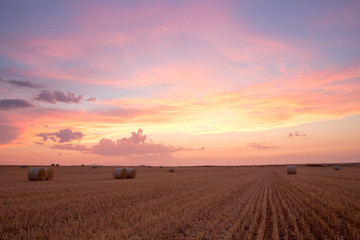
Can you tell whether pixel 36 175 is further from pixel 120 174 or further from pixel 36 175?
pixel 120 174

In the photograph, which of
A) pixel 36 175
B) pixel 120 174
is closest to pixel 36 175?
pixel 36 175

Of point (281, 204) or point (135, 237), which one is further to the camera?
point (281, 204)

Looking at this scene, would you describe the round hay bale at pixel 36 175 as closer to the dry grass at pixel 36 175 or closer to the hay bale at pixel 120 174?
the dry grass at pixel 36 175

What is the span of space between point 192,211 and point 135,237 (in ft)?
12.7

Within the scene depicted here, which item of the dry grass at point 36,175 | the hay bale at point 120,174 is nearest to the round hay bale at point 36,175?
the dry grass at point 36,175

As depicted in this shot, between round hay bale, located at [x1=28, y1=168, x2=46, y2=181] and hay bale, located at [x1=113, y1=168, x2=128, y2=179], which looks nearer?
round hay bale, located at [x1=28, y1=168, x2=46, y2=181]

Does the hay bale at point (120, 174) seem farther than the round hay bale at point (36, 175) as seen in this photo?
Yes

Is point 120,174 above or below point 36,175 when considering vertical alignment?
below

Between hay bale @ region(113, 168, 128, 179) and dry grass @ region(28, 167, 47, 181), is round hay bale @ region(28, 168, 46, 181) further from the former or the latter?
hay bale @ region(113, 168, 128, 179)

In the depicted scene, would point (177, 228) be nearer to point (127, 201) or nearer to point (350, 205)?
point (127, 201)

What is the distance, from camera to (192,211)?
10586 millimetres

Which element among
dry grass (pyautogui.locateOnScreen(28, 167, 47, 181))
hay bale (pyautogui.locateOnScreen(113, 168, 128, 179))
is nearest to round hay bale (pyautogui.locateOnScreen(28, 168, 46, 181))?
dry grass (pyautogui.locateOnScreen(28, 167, 47, 181))

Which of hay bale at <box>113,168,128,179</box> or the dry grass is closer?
the dry grass

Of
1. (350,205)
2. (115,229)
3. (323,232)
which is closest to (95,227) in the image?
(115,229)
